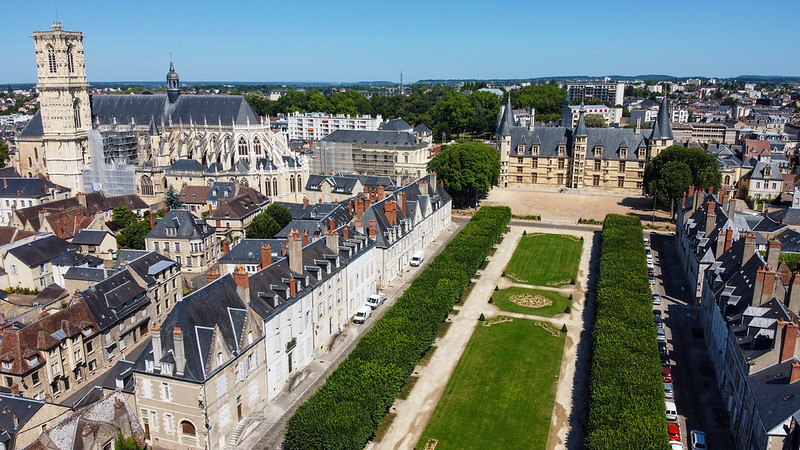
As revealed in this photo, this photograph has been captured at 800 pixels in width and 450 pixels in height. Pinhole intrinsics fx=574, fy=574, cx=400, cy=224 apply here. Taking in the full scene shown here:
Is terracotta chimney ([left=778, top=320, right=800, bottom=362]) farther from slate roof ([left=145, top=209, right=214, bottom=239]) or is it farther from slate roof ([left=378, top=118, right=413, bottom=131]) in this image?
slate roof ([left=378, top=118, right=413, bottom=131])

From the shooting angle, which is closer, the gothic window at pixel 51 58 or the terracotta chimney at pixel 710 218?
the terracotta chimney at pixel 710 218

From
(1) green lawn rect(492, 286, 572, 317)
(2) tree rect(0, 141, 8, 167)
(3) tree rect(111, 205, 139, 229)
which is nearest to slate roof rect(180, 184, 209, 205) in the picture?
(3) tree rect(111, 205, 139, 229)

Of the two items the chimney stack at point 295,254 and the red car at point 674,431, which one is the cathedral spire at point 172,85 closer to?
the chimney stack at point 295,254

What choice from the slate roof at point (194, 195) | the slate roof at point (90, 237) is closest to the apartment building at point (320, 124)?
the slate roof at point (194, 195)

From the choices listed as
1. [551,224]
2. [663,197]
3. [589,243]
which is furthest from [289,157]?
[663,197]

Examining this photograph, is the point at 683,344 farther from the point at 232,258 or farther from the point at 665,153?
the point at 665,153

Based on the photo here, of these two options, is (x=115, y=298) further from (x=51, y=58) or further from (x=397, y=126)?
(x=397, y=126)
